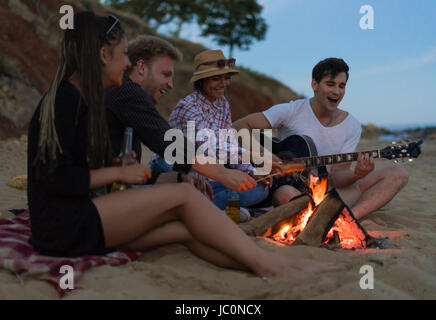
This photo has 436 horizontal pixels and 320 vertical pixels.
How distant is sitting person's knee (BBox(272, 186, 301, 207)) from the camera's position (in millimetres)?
3914

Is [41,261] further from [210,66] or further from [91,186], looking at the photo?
[210,66]

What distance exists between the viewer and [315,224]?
3.05m

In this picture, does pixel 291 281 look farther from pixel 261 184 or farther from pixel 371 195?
pixel 371 195

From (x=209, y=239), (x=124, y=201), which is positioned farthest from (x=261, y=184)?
(x=124, y=201)

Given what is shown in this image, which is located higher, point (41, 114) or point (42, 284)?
point (41, 114)

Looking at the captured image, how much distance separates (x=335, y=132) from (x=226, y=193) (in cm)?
139

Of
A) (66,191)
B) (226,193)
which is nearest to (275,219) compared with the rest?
(226,193)

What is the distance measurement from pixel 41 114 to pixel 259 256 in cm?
151

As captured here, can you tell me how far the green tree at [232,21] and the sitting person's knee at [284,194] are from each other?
25553 mm

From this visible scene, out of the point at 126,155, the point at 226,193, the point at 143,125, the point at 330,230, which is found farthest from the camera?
the point at 226,193

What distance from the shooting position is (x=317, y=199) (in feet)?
11.1

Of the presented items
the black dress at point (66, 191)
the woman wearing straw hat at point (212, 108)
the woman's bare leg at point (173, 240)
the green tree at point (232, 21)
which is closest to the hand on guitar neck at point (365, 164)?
the woman wearing straw hat at point (212, 108)

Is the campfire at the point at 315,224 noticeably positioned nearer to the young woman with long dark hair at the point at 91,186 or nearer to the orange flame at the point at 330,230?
the orange flame at the point at 330,230

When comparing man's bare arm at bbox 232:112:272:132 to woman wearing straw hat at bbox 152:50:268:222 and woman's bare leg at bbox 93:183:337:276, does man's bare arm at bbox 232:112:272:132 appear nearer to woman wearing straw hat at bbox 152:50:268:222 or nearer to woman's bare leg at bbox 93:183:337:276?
woman wearing straw hat at bbox 152:50:268:222
